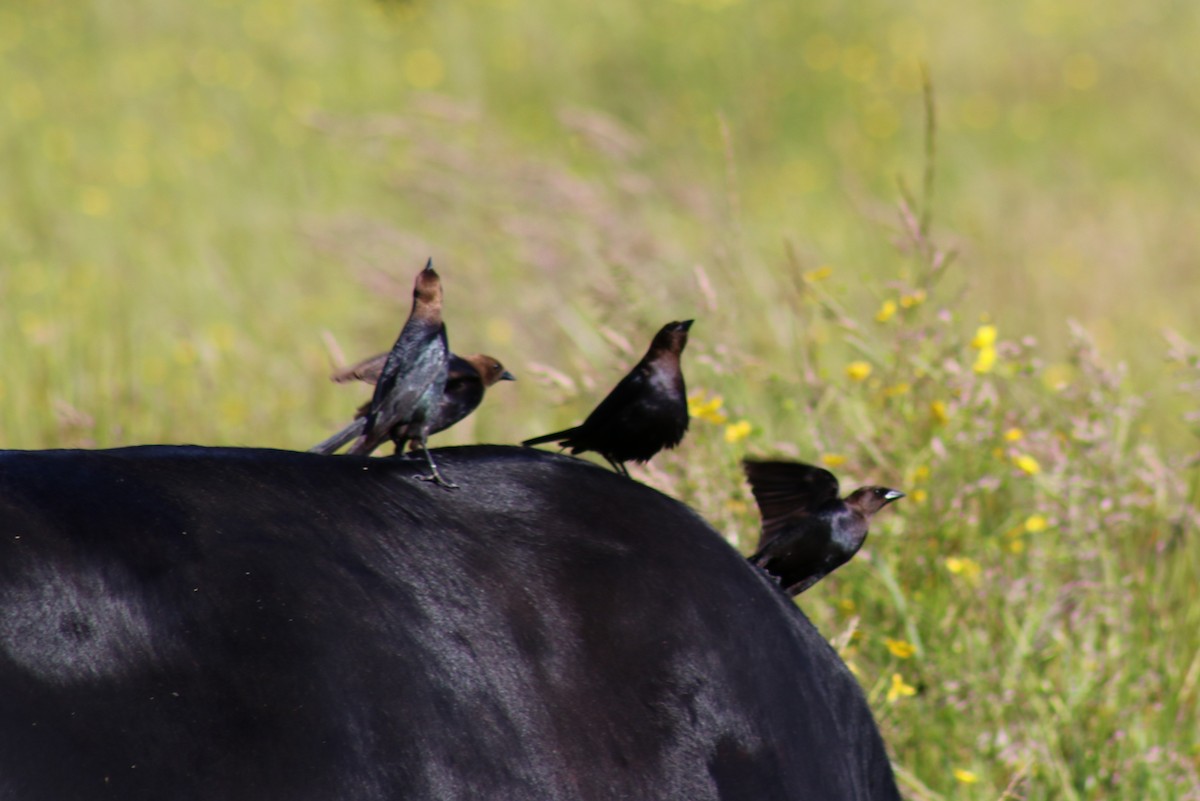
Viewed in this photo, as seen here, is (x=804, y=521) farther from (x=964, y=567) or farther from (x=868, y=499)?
(x=964, y=567)

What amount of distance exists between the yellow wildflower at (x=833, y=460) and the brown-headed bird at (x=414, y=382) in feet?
4.54

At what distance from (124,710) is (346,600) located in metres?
0.26

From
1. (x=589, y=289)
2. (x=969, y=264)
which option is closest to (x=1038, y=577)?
(x=589, y=289)

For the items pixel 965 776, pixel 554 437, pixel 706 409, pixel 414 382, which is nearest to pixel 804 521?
pixel 554 437

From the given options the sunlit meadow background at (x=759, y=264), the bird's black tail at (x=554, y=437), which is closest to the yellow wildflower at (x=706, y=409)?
the sunlit meadow background at (x=759, y=264)

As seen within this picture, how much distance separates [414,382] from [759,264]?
398cm

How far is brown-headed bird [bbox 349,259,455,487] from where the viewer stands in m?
1.97

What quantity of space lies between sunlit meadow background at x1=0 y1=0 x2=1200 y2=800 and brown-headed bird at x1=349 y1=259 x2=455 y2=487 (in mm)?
1035

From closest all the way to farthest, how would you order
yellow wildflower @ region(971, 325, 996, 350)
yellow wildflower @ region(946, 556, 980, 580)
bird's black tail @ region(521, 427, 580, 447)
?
bird's black tail @ region(521, 427, 580, 447), yellow wildflower @ region(946, 556, 980, 580), yellow wildflower @ region(971, 325, 996, 350)

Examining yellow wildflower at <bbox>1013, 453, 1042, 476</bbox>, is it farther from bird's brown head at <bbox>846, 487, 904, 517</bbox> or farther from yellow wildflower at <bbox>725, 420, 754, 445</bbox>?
bird's brown head at <bbox>846, 487, 904, 517</bbox>

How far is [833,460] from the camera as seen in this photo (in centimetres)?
328

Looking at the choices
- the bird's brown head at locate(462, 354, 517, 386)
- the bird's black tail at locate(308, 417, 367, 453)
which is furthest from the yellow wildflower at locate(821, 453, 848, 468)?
the bird's black tail at locate(308, 417, 367, 453)

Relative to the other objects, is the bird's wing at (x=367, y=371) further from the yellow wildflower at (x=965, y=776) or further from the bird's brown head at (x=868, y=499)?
the yellow wildflower at (x=965, y=776)

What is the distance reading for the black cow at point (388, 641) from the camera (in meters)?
1.49
